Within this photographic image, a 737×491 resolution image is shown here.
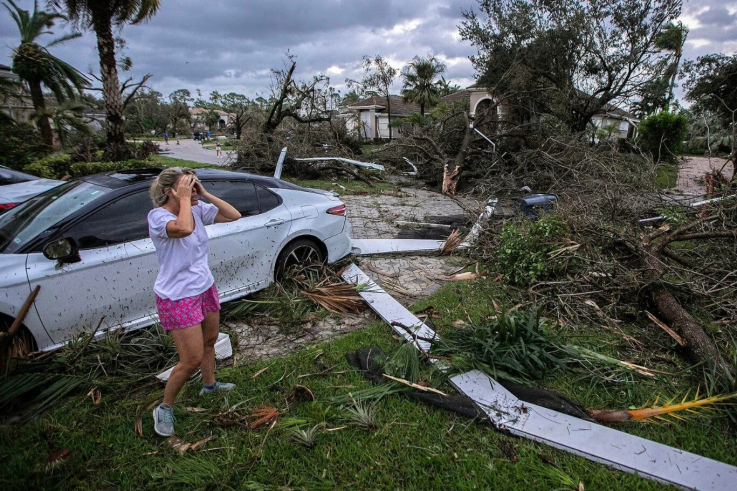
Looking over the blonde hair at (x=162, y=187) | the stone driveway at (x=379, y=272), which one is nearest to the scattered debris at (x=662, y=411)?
the stone driveway at (x=379, y=272)

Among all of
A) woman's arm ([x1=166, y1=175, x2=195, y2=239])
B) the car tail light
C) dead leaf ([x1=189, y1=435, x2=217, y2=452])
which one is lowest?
dead leaf ([x1=189, y1=435, x2=217, y2=452])

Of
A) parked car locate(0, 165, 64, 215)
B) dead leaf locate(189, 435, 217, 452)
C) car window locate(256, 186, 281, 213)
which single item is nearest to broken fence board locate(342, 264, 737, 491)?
dead leaf locate(189, 435, 217, 452)

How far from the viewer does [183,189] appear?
2580mm

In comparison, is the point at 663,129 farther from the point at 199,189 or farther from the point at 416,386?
the point at 199,189

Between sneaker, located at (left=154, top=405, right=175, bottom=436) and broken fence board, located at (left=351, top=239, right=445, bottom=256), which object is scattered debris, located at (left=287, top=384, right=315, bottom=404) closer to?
sneaker, located at (left=154, top=405, right=175, bottom=436)

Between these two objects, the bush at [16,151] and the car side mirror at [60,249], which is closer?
the car side mirror at [60,249]

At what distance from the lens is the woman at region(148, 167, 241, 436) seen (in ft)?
8.22

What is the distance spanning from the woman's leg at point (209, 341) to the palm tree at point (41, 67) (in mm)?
21529

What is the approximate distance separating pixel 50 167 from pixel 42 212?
1177 cm

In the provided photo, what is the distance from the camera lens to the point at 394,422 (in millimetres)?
2840

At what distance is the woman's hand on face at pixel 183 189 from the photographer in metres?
2.57

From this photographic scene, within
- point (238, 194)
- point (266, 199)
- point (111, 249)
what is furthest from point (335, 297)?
point (111, 249)

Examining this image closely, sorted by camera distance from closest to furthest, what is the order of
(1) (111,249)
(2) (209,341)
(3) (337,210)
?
(2) (209,341), (1) (111,249), (3) (337,210)

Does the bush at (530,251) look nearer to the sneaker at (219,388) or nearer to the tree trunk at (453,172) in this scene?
the sneaker at (219,388)
